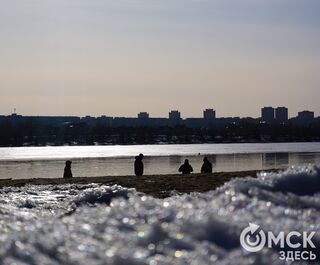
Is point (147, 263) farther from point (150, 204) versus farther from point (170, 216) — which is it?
Answer: point (150, 204)

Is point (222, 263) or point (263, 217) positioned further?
point (263, 217)

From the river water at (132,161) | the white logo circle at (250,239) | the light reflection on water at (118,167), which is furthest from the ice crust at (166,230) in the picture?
the light reflection on water at (118,167)

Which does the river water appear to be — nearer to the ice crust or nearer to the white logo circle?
the ice crust

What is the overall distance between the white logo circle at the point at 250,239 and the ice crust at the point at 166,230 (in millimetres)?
36

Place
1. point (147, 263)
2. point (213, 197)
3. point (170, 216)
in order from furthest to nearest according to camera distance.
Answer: point (213, 197) → point (170, 216) → point (147, 263)

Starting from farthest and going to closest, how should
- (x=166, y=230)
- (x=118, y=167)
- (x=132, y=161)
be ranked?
1. (x=132, y=161)
2. (x=118, y=167)
3. (x=166, y=230)

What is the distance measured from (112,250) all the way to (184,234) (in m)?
0.42

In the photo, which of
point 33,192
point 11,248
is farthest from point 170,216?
point 33,192

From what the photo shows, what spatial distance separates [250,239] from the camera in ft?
9.86

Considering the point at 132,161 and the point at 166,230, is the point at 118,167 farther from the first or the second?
the point at 166,230

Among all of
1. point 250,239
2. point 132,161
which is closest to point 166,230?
point 250,239

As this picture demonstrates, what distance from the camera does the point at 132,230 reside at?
2.98 m

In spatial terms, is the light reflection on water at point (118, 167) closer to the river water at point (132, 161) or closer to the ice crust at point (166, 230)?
the river water at point (132, 161)

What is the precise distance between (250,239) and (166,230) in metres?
0.44
